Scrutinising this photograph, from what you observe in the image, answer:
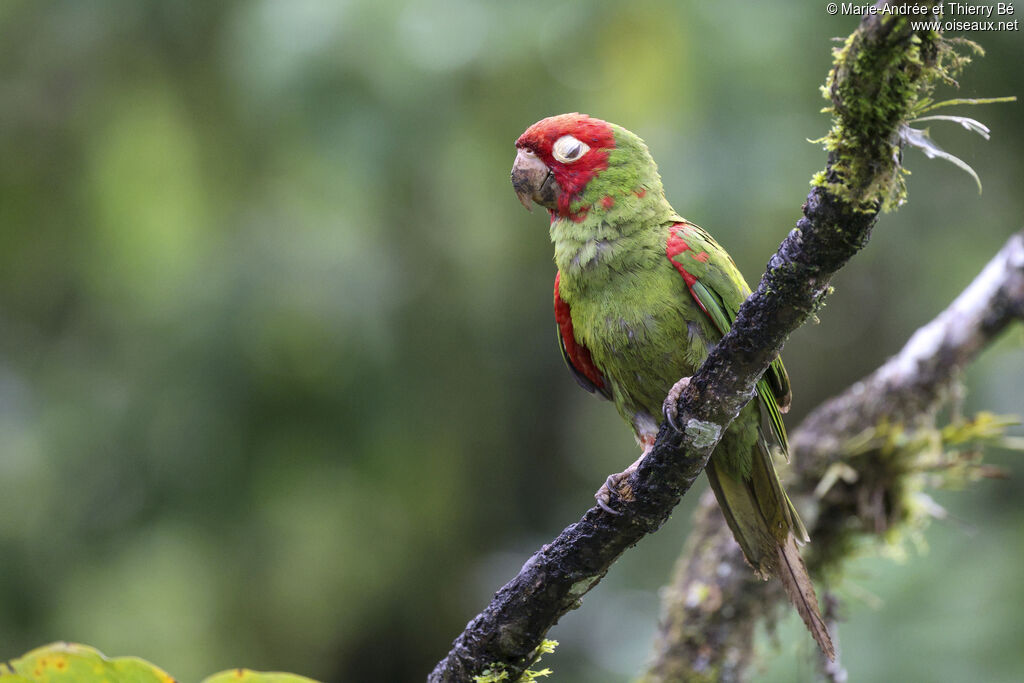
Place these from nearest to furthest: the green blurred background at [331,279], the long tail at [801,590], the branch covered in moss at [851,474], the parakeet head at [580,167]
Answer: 1. the long tail at [801,590]
2. the parakeet head at [580,167]
3. the branch covered in moss at [851,474]
4. the green blurred background at [331,279]

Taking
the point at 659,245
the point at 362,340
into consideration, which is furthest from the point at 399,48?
the point at 659,245

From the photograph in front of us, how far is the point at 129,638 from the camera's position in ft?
17.3

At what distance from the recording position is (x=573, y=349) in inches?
118

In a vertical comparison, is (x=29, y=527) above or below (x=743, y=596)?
above

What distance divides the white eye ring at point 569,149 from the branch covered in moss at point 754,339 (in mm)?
1160

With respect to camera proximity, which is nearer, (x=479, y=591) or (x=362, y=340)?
(x=362, y=340)

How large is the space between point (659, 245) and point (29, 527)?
4864 millimetres

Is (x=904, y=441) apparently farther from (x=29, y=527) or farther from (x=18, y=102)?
(x=18, y=102)

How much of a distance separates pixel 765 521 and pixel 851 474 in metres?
0.91

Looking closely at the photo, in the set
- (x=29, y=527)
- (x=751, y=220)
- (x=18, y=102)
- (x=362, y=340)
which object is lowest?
(x=29, y=527)

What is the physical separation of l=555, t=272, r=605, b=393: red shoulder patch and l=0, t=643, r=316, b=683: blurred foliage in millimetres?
1463

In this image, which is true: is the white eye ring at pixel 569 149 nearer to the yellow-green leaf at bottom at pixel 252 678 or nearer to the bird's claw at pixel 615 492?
the bird's claw at pixel 615 492

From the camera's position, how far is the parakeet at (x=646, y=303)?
2.65 m

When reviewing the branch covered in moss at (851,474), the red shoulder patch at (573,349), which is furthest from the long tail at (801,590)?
the red shoulder patch at (573,349)
